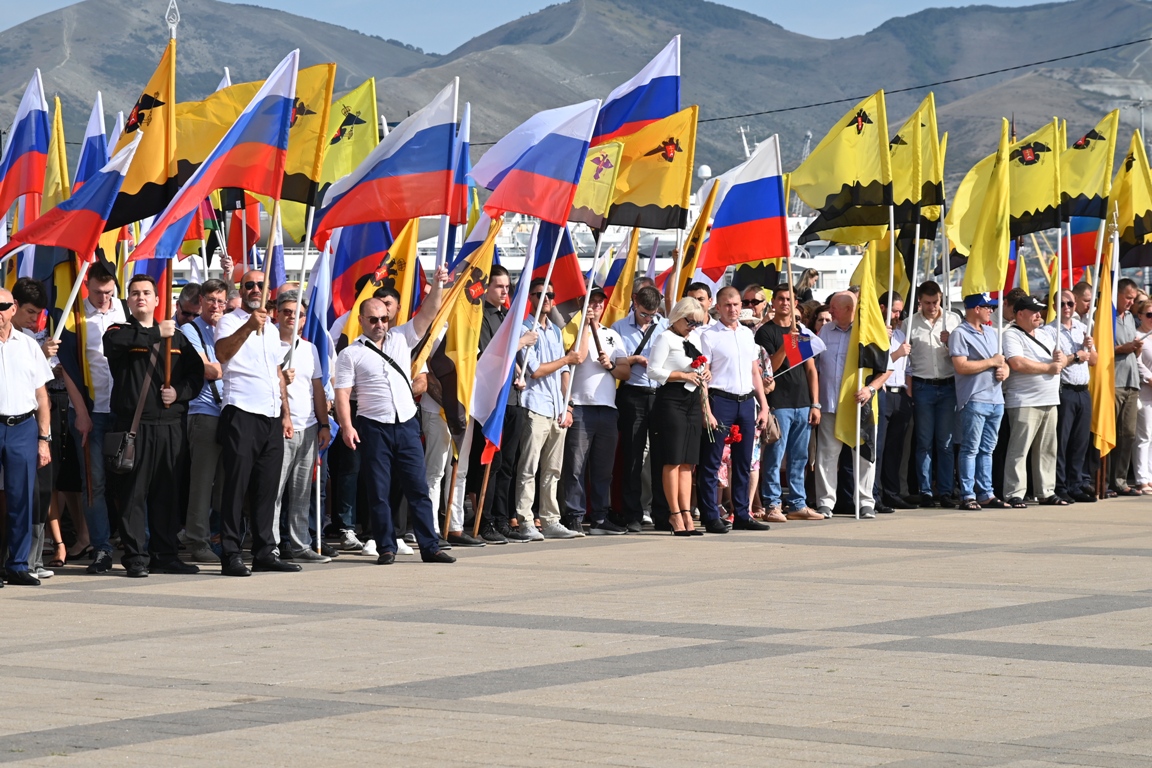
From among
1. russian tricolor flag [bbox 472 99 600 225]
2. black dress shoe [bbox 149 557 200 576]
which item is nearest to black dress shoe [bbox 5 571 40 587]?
black dress shoe [bbox 149 557 200 576]

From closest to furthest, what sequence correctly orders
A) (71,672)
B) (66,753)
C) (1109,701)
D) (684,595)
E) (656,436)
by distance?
(66,753), (1109,701), (71,672), (684,595), (656,436)

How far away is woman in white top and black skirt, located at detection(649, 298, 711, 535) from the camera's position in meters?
14.5

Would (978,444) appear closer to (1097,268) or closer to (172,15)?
(1097,268)

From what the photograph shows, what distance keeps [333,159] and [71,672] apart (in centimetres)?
1012

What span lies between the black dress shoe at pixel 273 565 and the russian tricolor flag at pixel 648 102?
4.94m

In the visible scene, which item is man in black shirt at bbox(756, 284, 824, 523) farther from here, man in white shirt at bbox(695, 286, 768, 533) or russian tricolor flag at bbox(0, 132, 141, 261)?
russian tricolor flag at bbox(0, 132, 141, 261)

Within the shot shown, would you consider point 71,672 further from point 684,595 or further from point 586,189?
point 586,189

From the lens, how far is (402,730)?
21.8ft

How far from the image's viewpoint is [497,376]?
13766 millimetres

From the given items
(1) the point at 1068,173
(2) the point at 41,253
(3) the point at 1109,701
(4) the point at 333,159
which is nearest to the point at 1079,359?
(1) the point at 1068,173

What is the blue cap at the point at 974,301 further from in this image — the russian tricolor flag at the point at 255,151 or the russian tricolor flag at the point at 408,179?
the russian tricolor flag at the point at 255,151

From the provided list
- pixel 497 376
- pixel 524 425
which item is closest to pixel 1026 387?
pixel 524 425

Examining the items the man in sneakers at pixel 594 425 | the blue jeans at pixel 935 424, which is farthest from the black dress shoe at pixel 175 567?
the blue jeans at pixel 935 424

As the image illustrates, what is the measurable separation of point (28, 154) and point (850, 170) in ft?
23.4
